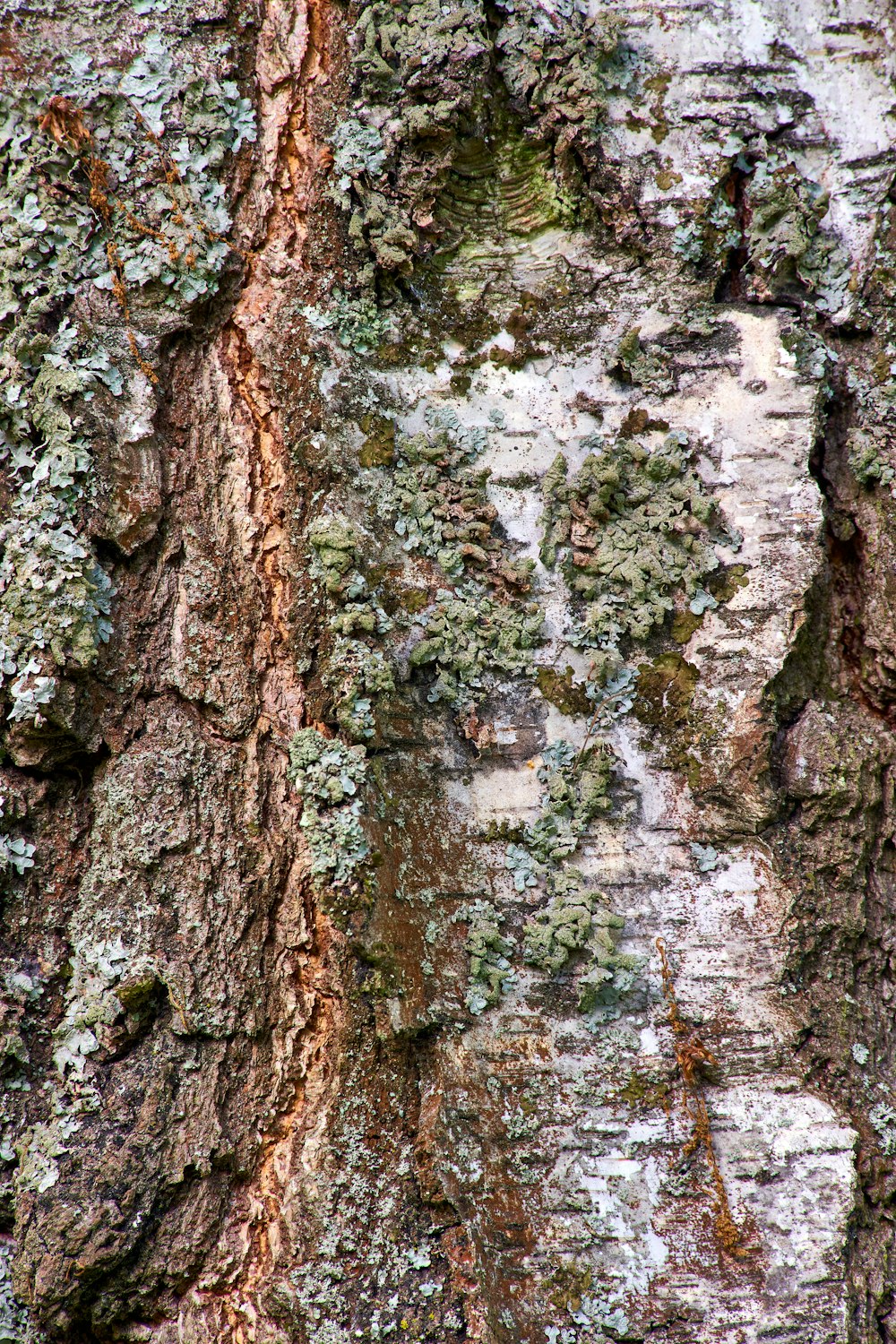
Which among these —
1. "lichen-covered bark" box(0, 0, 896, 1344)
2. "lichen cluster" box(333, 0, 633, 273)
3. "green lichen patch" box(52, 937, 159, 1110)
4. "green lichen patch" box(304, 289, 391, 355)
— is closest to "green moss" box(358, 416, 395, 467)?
"lichen-covered bark" box(0, 0, 896, 1344)

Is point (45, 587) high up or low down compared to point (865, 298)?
down

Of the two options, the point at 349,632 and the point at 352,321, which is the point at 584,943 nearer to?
the point at 349,632

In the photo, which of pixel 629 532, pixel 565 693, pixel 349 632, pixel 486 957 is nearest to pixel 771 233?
pixel 629 532

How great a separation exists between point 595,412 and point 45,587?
4.07 feet

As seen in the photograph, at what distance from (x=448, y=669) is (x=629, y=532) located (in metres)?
0.50

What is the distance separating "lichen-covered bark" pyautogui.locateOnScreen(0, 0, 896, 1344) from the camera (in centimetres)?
182

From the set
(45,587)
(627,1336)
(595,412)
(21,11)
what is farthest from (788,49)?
(627,1336)

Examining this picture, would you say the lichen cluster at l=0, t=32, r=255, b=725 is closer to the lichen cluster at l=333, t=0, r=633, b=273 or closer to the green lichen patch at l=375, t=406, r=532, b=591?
the lichen cluster at l=333, t=0, r=633, b=273

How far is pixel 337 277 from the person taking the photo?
2.01 m

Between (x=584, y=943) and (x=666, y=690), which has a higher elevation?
(x=666, y=690)

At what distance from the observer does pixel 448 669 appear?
78.9 inches

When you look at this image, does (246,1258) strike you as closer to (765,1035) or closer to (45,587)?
(765,1035)

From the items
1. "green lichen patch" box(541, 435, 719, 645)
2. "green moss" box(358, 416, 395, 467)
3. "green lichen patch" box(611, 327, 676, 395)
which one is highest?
"green lichen patch" box(611, 327, 676, 395)

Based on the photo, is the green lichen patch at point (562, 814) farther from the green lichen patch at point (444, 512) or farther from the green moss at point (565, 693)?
the green lichen patch at point (444, 512)
